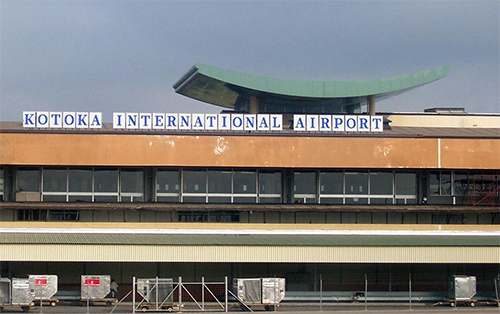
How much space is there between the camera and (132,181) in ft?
205

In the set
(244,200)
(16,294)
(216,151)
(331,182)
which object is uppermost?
(216,151)

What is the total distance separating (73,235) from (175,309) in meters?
10.00

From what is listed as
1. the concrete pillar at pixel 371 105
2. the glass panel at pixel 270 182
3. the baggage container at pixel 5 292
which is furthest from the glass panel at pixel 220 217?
the concrete pillar at pixel 371 105

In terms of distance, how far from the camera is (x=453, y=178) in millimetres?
65188

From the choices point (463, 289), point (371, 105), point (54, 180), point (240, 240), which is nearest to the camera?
point (240, 240)

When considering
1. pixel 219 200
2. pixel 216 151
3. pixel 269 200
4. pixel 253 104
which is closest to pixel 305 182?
pixel 269 200

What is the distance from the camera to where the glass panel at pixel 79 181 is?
61.5m

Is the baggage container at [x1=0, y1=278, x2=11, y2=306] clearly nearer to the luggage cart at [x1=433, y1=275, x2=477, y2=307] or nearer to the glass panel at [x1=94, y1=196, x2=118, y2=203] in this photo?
the glass panel at [x1=94, y1=196, x2=118, y2=203]

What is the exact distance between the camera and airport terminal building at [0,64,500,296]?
191ft

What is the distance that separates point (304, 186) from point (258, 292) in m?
12.0

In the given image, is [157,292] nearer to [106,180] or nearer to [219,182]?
[106,180]

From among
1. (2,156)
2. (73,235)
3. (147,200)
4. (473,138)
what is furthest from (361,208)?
(2,156)

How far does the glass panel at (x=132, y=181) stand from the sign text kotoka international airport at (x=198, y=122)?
3291 mm

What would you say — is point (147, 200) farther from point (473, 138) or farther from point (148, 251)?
point (473, 138)
